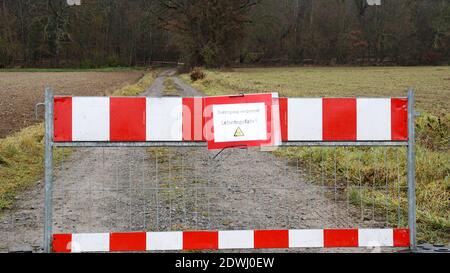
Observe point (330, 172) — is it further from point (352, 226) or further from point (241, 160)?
point (352, 226)

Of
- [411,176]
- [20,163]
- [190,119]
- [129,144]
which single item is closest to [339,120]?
[411,176]

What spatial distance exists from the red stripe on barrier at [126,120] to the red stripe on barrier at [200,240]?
844 millimetres

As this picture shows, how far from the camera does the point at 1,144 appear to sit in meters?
10.3

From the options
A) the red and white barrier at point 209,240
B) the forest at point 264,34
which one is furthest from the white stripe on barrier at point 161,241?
the forest at point 264,34

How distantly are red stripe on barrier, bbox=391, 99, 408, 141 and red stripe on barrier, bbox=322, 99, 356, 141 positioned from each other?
32 cm

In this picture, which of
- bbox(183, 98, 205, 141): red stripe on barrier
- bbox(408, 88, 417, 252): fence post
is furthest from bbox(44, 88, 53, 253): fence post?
bbox(408, 88, 417, 252): fence post

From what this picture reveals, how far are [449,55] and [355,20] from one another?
53.2ft

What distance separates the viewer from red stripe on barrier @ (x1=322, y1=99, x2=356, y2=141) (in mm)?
4812

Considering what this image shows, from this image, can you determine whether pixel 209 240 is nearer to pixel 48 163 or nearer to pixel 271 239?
pixel 271 239

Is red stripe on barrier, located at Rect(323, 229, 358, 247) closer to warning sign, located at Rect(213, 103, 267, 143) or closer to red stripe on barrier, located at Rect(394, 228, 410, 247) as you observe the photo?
red stripe on barrier, located at Rect(394, 228, 410, 247)

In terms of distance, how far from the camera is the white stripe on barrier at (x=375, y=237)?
480 centimetres

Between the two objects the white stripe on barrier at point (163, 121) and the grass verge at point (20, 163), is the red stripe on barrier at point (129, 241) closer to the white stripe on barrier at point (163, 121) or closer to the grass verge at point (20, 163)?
the white stripe on barrier at point (163, 121)

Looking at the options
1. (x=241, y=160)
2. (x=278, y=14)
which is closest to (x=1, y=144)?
(x=241, y=160)

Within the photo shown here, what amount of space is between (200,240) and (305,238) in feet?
Answer: 2.70
